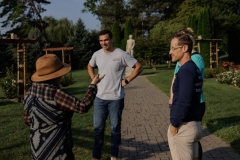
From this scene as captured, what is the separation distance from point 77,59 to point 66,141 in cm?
3756

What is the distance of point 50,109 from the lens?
2.80 metres

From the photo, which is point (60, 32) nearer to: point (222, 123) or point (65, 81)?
point (65, 81)

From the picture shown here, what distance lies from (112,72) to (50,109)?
75.3 inches

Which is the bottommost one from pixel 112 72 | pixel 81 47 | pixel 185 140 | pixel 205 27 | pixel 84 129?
pixel 84 129

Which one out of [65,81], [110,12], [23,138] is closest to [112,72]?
[23,138]

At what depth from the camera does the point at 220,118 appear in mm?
7953

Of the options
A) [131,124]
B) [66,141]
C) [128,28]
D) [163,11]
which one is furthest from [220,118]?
[163,11]

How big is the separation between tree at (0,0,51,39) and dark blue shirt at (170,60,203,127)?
132 feet

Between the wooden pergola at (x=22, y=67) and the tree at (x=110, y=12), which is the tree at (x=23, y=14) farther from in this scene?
the wooden pergola at (x=22, y=67)

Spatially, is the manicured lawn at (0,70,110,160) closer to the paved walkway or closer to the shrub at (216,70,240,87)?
the paved walkway

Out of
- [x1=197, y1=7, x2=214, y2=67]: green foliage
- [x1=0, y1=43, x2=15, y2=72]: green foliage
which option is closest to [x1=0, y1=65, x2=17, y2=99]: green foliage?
[x1=197, y1=7, x2=214, y2=67]: green foliage

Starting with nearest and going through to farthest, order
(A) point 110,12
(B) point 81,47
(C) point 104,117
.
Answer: (C) point 104,117 → (B) point 81,47 → (A) point 110,12

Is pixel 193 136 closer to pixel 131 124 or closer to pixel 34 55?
pixel 131 124

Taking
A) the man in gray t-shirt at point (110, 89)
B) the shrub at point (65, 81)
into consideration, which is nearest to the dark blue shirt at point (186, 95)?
the man in gray t-shirt at point (110, 89)
